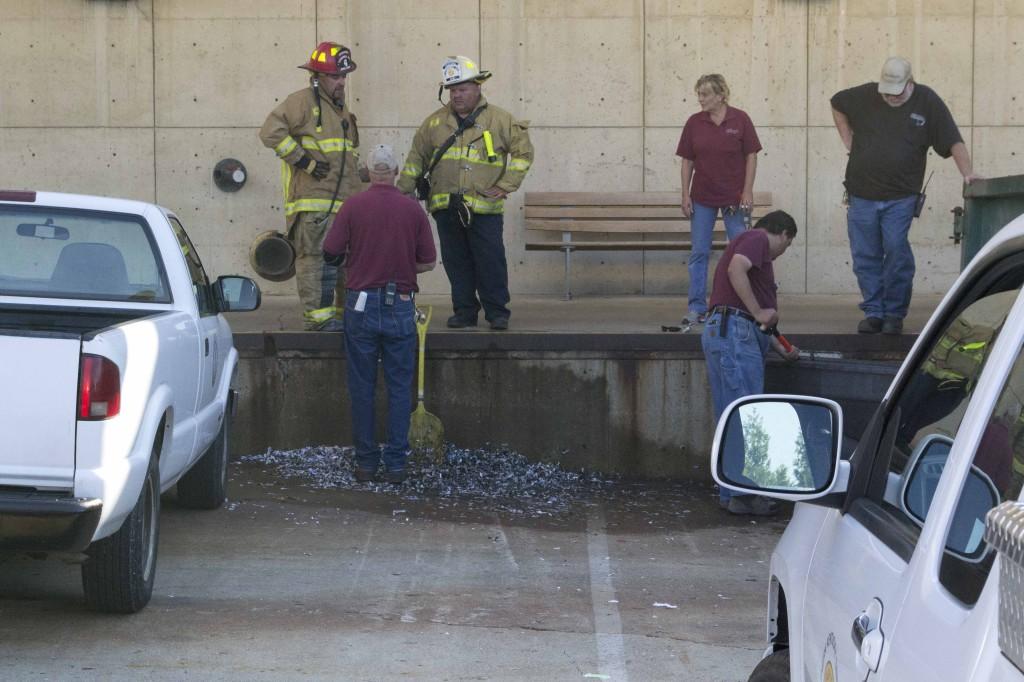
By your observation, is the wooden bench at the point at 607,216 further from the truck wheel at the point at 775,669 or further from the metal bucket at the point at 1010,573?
the metal bucket at the point at 1010,573

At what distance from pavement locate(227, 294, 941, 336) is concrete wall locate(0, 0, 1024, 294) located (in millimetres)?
505

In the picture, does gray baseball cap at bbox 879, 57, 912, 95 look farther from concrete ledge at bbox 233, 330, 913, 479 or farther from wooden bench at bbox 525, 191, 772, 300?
wooden bench at bbox 525, 191, 772, 300

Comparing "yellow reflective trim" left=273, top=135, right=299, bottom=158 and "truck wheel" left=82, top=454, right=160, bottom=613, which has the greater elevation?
"yellow reflective trim" left=273, top=135, right=299, bottom=158

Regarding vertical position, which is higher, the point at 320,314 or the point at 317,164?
the point at 317,164

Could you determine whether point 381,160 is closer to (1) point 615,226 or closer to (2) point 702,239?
(2) point 702,239

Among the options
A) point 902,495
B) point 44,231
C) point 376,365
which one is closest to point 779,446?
point 902,495

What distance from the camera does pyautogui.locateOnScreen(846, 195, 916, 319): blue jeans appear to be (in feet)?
30.8

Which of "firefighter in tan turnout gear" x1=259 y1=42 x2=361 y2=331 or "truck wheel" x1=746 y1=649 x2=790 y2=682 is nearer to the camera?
"truck wheel" x1=746 y1=649 x2=790 y2=682

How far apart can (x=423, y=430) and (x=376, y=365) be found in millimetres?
583

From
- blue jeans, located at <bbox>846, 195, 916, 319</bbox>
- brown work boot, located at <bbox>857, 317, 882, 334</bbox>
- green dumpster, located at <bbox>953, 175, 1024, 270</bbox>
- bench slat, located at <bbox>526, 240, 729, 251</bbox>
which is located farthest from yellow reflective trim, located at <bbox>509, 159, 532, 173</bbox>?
green dumpster, located at <bbox>953, 175, 1024, 270</bbox>

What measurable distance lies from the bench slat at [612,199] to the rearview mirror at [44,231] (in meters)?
6.43

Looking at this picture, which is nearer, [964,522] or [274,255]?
[964,522]

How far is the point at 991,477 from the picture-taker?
6.82 ft

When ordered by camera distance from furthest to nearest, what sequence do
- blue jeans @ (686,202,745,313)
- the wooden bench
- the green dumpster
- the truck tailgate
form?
1. the wooden bench
2. blue jeans @ (686,202,745,313)
3. the green dumpster
4. the truck tailgate
